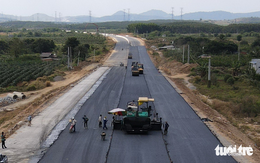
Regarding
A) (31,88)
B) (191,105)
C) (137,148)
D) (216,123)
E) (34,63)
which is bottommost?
(31,88)

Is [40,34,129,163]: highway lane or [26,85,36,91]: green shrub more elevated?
[40,34,129,163]: highway lane

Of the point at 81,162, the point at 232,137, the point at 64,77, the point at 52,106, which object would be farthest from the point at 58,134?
the point at 64,77

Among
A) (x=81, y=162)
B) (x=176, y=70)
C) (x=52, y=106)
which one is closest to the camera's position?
(x=81, y=162)

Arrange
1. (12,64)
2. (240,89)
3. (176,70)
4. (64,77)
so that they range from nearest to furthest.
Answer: (240,89)
(64,77)
(176,70)
(12,64)

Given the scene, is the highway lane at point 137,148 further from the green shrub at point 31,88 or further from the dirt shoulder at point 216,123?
the green shrub at point 31,88

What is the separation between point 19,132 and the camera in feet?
85.8

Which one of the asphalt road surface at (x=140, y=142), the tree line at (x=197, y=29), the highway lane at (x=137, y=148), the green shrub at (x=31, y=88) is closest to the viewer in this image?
the highway lane at (x=137, y=148)

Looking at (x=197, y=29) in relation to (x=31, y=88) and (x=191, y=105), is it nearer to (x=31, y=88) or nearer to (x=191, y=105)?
(x=31, y=88)

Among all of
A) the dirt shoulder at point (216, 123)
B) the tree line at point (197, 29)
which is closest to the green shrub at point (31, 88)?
the dirt shoulder at point (216, 123)

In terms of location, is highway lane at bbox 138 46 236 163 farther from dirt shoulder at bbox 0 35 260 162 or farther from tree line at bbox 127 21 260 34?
tree line at bbox 127 21 260 34

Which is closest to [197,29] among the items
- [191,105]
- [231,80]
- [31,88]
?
[231,80]

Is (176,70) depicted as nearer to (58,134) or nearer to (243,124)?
(243,124)

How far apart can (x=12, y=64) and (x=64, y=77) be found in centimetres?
1886

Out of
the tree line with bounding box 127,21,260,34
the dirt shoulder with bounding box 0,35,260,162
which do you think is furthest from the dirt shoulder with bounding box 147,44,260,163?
the tree line with bounding box 127,21,260,34
